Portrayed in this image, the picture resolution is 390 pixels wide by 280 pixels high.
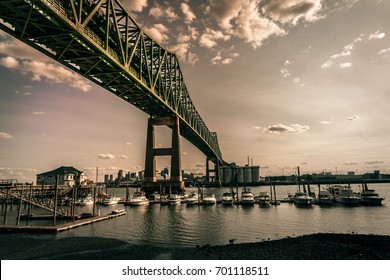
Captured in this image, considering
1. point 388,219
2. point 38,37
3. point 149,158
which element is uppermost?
point 38,37

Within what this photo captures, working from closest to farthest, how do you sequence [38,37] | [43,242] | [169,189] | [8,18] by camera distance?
[43,242] < [8,18] < [38,37] < [169,189]

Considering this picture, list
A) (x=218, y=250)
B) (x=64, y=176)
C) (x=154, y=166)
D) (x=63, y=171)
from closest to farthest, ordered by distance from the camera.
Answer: (x=218, y=250) < (x=154, y=166) < (x=64, y=176) < (x=63, y=171)

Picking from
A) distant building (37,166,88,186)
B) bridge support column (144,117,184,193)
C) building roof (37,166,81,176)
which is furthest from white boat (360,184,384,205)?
building roof (37,166,81,176)

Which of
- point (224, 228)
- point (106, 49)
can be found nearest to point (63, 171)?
point (106, 49)

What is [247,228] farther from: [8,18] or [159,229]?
[8,18]

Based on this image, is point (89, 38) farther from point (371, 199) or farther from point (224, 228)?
point (371, 199)

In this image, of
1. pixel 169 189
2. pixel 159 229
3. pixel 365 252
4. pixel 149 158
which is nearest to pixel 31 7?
pixel 159 229

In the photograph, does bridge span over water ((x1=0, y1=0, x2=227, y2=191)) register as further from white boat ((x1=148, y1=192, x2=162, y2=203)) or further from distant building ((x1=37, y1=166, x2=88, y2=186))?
distant building ((x1=37, y1=166, x2=88, y2=186))
